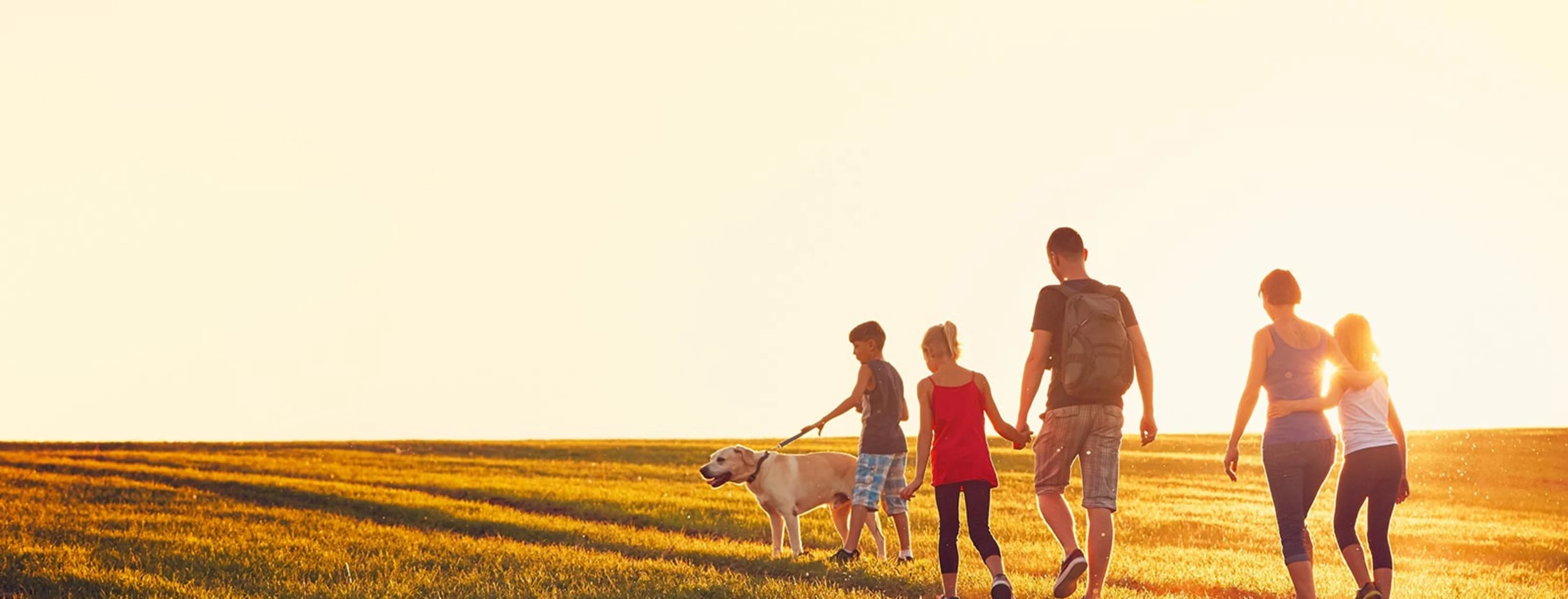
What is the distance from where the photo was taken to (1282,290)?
866 centimetres

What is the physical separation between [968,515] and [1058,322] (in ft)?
5.22

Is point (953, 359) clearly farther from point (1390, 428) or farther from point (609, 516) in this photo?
point (609, 516)

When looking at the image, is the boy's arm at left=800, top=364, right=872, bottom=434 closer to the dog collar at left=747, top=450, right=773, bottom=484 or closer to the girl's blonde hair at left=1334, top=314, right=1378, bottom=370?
the dog collar at left=747, top=450, right=773, bottom=484

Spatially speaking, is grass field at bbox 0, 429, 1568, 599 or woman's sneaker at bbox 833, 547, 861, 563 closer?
grass field at bbox 0, 429, 1568, 599

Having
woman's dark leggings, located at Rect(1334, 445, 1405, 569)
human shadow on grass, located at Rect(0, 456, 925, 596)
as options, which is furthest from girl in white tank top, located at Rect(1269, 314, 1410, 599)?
human shadow on grass, located at Rect(0, 456, 925, 596)

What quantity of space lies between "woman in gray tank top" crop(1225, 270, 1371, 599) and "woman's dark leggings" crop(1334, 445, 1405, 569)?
0.25 metres

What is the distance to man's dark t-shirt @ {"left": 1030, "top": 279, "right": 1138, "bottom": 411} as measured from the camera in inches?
332

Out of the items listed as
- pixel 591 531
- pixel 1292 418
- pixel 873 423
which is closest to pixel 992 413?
pixel 1292 418

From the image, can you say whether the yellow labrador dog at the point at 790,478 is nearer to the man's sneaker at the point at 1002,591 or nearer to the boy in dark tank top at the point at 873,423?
the boy in dark tank top at the point at 873,423

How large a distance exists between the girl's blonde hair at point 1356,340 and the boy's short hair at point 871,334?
4.50 metres

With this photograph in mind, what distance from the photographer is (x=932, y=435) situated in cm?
916

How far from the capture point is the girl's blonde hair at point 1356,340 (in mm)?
8688

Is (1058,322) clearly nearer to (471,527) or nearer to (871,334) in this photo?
(871,334)

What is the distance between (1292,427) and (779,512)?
6185mm
